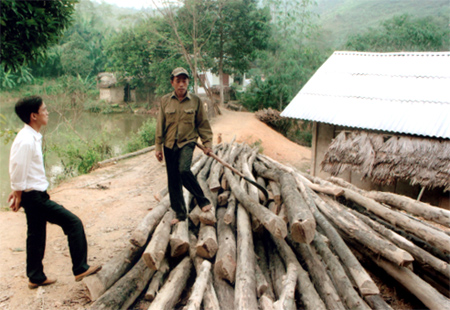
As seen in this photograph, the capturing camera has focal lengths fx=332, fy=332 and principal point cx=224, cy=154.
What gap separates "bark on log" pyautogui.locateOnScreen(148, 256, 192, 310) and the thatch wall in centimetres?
550

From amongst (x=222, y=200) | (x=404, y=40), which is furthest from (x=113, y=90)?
(x=222, y=200)

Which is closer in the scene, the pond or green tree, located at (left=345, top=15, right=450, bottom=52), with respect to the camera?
the pond

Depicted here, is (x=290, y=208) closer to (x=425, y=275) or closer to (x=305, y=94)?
(x=425, y=275)

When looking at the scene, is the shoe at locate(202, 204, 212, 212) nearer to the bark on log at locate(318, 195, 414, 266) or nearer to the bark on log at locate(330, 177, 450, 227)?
the bark on log at locate(318, 195, 414, 266)

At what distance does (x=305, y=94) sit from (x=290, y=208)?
6.66 metres

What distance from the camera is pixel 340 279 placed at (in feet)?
9.65

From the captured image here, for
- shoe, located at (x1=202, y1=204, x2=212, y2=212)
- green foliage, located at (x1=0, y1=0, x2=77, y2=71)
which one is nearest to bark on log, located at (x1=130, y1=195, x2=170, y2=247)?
shoe, located at (x1=202, y1=204, x2=212, y2=212)

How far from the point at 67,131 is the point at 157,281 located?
1370 cm

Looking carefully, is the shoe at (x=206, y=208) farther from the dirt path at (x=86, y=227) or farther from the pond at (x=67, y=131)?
the pond at (x=67, y=131)

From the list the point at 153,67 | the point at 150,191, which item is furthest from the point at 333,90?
the point at 153,67

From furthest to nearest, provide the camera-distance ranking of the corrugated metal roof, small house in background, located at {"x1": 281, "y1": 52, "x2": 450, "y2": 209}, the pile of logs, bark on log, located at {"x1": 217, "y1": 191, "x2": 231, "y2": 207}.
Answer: the corrugated metal roof
small house in background, located at {"x1": 281, "y1": 52, "x2": 450, "y2": 209}
bark on log, located at {"x1": 217, "y1": 191, "x2": 231, "y2": 207}
the pile of logs

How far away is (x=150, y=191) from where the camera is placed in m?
6.92

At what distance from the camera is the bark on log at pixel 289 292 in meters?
2.55

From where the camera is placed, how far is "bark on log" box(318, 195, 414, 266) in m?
3.10
